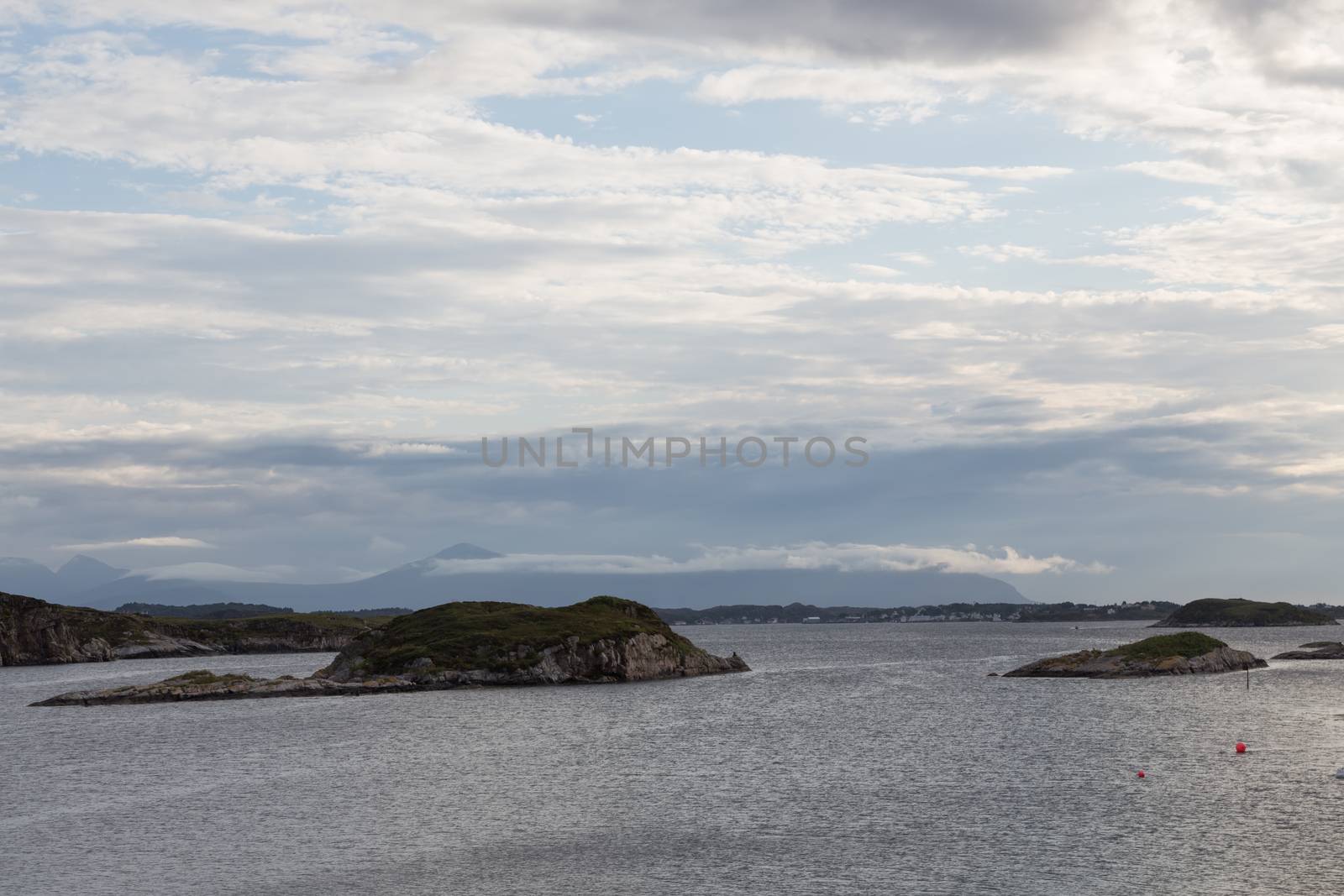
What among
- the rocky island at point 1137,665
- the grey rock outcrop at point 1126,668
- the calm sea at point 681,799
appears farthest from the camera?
the rocky island at point 1137,665

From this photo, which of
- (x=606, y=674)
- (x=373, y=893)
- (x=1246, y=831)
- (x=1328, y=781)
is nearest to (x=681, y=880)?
(x=373, y=893)

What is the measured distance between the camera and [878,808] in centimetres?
7938

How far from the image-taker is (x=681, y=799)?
84.8 m

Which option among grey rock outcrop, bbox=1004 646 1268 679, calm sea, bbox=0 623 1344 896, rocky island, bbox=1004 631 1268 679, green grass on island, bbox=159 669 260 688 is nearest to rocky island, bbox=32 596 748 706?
green grass on island, bbox=159 669 260 688

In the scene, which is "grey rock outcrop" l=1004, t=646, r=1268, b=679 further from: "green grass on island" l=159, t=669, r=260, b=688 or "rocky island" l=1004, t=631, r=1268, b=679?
"green grass on island" l=159, t=669, r=260, b=688

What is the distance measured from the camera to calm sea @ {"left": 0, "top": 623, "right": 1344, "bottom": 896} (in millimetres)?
61281

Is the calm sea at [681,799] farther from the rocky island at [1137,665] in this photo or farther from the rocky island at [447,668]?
the rocky island at [1137,665]

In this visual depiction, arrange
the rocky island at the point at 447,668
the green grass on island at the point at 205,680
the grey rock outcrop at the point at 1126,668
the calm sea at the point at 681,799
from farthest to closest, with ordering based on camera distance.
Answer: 1. the grey rock outcrop at the point at 1126,668
2. the green grass on island at the point at 205,680
3. the rocky island at the point at 447,668
4. the calm sea at the point at 681,799

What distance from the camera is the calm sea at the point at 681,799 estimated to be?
201 feet

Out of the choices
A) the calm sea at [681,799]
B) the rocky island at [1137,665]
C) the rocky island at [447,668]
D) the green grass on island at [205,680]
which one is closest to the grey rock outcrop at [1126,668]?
the rocky island at [1137,665]

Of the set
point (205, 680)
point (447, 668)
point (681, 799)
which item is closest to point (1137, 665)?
point (447, 668)

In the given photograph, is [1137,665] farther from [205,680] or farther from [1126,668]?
[205,680]

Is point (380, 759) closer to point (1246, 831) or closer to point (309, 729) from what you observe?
point (309, 729)

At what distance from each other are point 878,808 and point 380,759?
45672 millimetres
